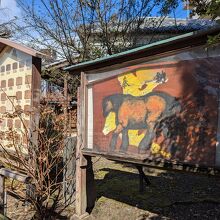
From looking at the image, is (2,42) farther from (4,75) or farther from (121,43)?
(121,43)

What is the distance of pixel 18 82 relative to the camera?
5707mm

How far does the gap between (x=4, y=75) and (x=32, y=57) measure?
47.9 inches

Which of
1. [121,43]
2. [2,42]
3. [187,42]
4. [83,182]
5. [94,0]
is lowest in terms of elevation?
[83,182]

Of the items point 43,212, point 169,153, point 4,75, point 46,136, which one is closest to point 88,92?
point 46,136

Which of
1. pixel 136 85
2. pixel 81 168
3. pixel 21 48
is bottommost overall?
pixel 81 168

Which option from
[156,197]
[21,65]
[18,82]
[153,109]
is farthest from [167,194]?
[21,65]

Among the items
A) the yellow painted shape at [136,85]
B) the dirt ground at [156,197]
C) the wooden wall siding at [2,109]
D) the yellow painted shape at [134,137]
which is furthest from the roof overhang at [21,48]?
the dirt ground at [156,197]

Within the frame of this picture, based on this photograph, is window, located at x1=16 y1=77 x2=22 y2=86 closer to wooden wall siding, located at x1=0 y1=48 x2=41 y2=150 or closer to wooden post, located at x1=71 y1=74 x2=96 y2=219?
wooden wall siding, located at x1=0 y1=48 x2=41 y2=150

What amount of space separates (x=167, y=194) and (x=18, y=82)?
138 inches

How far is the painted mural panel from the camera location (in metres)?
3.09

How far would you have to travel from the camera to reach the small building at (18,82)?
5273 millimetres

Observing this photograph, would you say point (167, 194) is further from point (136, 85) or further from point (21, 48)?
point (21, 48)

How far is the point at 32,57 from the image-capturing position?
210 inches

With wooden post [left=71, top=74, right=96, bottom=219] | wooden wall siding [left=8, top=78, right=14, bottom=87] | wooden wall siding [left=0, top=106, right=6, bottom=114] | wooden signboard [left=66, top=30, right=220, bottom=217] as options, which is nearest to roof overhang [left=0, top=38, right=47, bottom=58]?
wooden wall siding [left=8, top=78, right=14, bottom=87]
